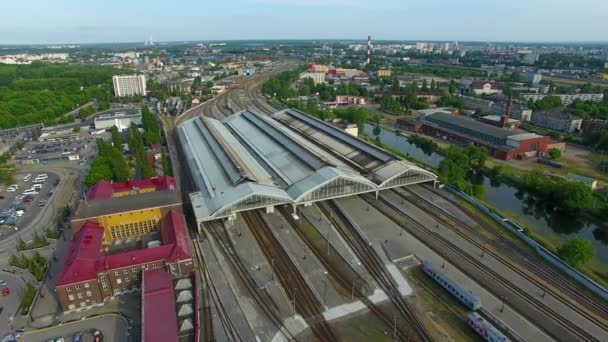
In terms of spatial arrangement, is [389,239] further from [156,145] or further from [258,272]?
[156,145]

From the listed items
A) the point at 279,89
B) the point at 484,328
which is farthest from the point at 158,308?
the point at 279,89

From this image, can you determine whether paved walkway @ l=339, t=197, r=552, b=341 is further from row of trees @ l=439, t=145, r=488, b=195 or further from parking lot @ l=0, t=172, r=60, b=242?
parking lot @ l=0, t=172, r=60, b=242

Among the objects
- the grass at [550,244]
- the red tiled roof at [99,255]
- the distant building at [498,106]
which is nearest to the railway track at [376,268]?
the grass at [550,244]

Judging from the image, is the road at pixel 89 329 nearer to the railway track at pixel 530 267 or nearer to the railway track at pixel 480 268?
the railway track at pixel 480 268

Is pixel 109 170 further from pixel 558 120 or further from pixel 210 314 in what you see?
pixel 558 120

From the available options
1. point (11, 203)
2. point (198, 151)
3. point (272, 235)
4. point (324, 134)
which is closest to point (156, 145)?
point (198, 151)
